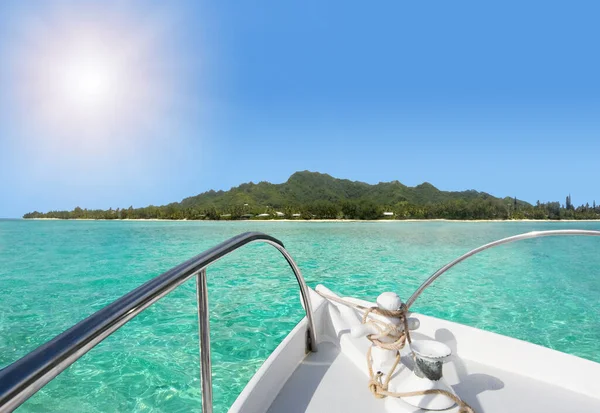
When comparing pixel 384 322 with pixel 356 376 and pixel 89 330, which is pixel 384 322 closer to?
pixel 356 376

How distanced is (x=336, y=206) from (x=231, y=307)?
41.6 m

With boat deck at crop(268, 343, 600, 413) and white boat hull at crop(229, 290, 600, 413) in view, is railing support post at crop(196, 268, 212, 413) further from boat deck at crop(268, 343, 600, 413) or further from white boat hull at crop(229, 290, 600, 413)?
boat deck at crop(268, 343, 600, 413)

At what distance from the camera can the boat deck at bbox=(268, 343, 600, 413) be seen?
122 cm

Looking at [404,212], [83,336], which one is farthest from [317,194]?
[83,336]

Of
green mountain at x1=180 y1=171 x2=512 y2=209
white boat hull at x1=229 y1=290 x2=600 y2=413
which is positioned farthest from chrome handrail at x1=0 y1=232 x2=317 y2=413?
green mountain at x1=180 y1=171 x2=512 y2=209

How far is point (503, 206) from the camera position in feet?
151

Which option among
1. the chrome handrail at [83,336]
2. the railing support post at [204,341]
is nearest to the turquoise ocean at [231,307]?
the railing support post at [204,341]

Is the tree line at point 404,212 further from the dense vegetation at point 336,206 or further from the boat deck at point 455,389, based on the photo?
the boat deck at point 455,389

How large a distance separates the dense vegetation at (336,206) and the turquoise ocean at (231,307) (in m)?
35.3

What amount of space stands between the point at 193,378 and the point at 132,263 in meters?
7.53

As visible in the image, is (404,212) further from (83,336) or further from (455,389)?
(83,336)

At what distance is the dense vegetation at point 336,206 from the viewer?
4547cm

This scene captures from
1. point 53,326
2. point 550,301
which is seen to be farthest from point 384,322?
point 550,301

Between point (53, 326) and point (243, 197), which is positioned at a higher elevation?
point (243, 197)
